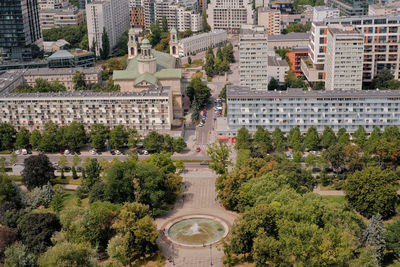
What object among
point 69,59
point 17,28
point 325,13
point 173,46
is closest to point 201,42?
point 325,13

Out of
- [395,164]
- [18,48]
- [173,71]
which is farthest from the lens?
[18,48]

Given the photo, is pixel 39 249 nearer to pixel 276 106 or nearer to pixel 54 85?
pixel 276 106

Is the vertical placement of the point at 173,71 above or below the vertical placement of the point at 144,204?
above

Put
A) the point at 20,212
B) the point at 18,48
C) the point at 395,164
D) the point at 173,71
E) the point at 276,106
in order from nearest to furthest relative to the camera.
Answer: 1. the point at 20,212
2. the point at 395,164
3. the point at 276,106
4. the point at 173,71
5. the point at 18,48

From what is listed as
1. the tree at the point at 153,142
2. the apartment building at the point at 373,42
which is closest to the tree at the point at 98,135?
the tree at the point at 153,142

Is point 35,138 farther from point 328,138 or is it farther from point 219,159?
point 328,138

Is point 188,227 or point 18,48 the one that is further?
point 18,48

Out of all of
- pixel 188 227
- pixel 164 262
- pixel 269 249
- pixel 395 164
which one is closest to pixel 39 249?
pixel 164 262
